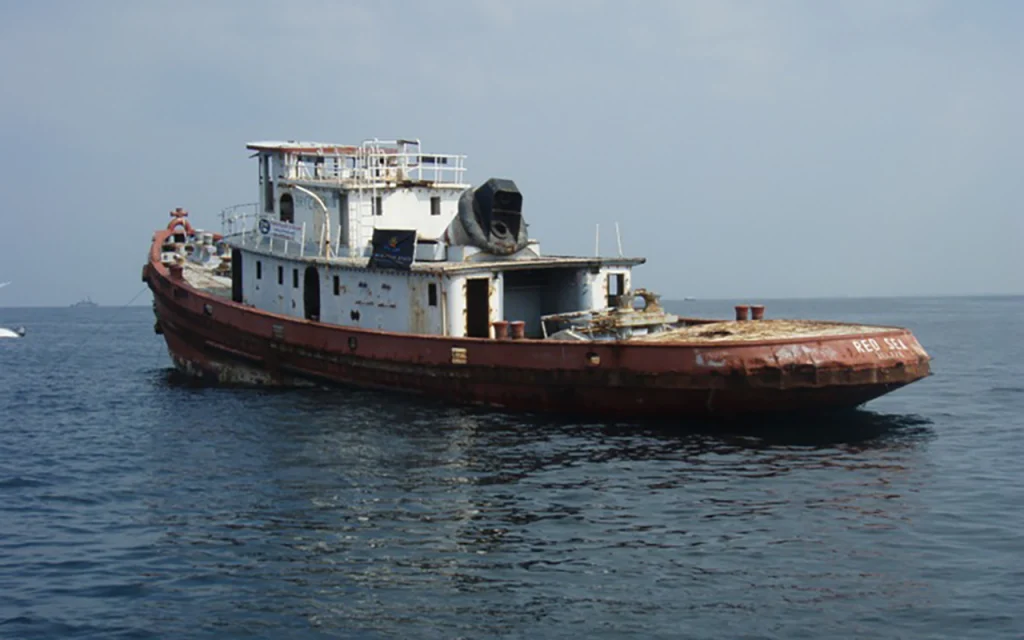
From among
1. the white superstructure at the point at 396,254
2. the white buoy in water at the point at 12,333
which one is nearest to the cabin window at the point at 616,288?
the white superstructure at the point at 396,254

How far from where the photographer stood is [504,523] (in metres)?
15.0

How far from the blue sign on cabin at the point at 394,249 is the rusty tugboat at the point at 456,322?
0.04 metres

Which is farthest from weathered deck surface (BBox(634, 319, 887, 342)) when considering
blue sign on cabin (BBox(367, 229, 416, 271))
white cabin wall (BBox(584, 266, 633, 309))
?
blue sign on cabin (BBox(367, 229, 416, 271))

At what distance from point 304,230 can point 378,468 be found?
1218 centimetres

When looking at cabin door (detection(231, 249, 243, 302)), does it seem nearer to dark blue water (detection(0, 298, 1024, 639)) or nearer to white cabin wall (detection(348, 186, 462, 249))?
white cabin wall (detection(348, 186, 462, 249))

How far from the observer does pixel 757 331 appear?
72.1 feet

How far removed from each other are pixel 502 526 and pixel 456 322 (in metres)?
10.1

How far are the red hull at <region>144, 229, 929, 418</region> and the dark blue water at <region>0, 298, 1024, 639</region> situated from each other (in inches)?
25.2

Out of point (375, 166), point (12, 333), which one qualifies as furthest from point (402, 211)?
point (12, 333)

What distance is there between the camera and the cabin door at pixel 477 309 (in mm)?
25203

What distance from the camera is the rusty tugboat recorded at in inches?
800

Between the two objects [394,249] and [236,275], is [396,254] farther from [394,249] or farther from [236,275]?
[236,275]

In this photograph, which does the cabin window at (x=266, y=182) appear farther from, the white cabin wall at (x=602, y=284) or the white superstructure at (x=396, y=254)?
the white cabin wall at (x=602, y=284)

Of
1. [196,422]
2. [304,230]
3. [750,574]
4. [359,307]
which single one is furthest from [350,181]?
[750,574]
